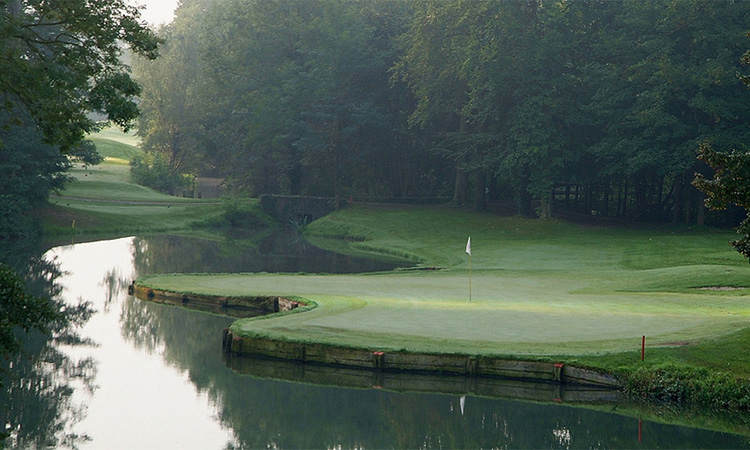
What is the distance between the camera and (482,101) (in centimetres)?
6078

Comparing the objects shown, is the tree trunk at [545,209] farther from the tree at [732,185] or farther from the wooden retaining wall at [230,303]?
the tree at [732,185]

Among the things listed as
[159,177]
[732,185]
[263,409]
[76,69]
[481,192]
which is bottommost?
[263,409]

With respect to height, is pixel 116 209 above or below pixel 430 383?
above

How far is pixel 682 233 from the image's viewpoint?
54750 mm

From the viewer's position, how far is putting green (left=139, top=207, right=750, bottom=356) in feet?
70.9

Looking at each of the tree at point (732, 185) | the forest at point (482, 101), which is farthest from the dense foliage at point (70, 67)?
the forest at point (482, 101)

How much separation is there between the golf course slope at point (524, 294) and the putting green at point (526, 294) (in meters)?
0.05

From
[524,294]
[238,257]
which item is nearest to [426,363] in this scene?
[524,294]

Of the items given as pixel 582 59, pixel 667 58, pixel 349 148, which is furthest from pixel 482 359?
pixel 349 148

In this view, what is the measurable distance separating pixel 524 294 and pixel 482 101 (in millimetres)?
32157

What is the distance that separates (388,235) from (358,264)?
14.1 m

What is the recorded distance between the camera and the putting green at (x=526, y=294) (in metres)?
21.6

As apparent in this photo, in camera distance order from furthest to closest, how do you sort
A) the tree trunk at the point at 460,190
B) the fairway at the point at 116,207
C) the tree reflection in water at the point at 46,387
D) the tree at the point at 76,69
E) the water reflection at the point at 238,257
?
the tree trunk at the point at 460,190
the fairway at the point at 116,207
the water reflection at the point at 238,257
the tree at the point at 76,69
the tree reflection in water at the point at 46,387

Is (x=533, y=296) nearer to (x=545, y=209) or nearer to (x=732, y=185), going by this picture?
(x=732, y=185)
